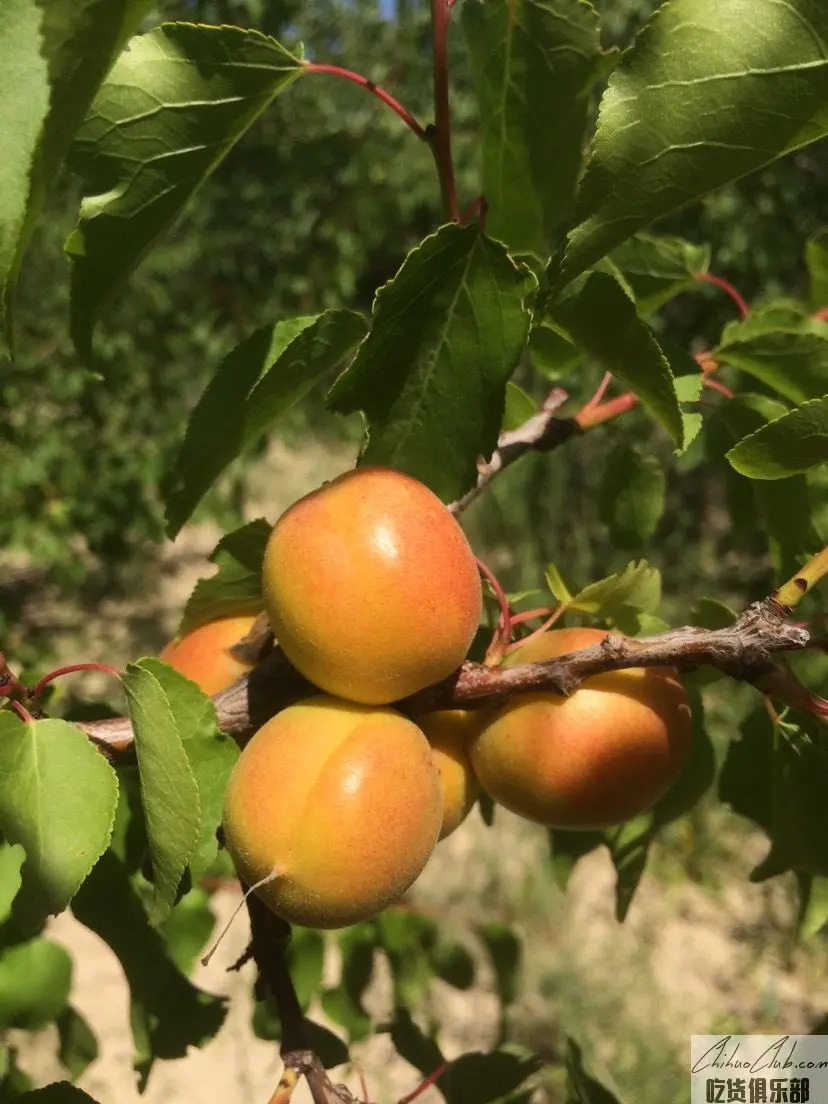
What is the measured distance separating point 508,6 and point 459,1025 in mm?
1844

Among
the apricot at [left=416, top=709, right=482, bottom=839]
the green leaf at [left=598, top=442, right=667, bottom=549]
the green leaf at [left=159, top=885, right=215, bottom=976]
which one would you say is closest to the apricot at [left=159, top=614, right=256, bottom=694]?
the apricot at [left=416, top=709, right=482, bottom=839]

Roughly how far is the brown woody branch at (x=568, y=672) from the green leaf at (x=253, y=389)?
12 centimetres

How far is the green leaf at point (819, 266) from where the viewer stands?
791 millimetres

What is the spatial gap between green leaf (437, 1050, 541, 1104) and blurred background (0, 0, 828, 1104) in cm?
62

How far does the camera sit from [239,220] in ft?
11.4

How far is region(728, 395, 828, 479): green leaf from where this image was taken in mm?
448

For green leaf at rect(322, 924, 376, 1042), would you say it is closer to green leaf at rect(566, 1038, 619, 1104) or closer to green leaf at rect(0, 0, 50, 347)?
green leaf at rect(566, 1038, 619, 1104)

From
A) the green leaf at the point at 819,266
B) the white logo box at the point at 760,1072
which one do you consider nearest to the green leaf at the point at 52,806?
the white logo box at the point at 760,1072

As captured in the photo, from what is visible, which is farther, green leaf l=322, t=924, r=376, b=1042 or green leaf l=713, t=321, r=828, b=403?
green leaf l=322, t=924, r=376, b=1042

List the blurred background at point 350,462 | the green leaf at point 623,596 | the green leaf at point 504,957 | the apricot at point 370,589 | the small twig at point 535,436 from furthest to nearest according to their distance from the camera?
the blurred background at point 350,462
the green leaf at point 504,957
the small twig at point 535,436
the green leaf at point 623,596
the apricot at point 370,589

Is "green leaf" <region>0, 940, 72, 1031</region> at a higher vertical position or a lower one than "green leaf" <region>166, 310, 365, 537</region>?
lower

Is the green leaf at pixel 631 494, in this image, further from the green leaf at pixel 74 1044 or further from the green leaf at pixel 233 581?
the green leaf at pixel 74 1044

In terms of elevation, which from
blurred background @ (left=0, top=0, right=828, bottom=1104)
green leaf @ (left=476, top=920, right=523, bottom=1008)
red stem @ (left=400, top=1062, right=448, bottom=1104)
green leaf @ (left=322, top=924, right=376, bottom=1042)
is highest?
red stem @ (left=400, top=1062, right=448, bottom=1104)

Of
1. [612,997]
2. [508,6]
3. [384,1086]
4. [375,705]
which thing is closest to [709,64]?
[508,6]
